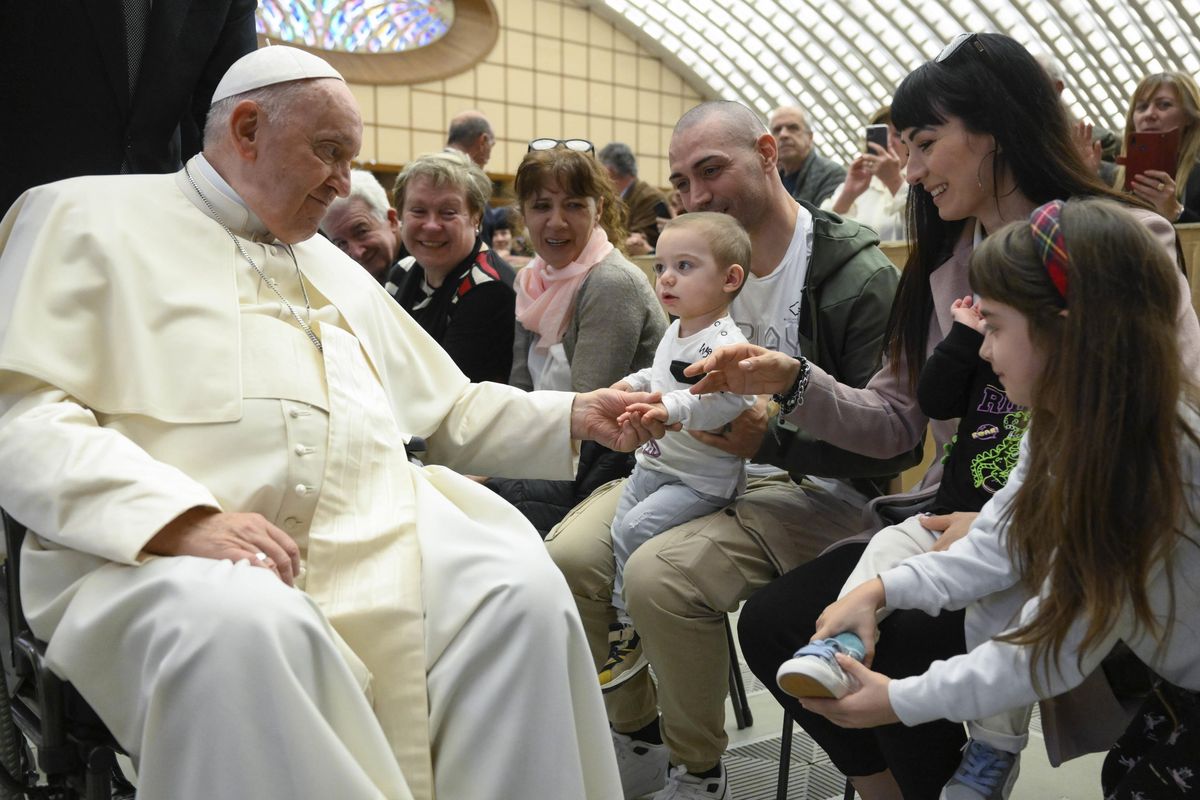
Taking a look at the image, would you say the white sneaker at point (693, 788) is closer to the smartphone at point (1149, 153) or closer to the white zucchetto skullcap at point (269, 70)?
the white zucchetto skullcap at point (269, 70)

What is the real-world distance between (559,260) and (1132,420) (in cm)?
236

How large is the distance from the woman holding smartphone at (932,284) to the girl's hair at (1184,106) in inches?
101

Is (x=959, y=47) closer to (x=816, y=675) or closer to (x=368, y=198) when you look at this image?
(x=816, y=675)

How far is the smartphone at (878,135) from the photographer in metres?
5.28

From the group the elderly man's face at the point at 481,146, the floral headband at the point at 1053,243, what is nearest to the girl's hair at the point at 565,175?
the floral headband at the point at 1053,243

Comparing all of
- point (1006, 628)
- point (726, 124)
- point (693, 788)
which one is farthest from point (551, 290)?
→ point (1006, 628)

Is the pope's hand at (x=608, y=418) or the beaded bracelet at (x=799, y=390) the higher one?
the beaded bracelet at (x=799, y=390)

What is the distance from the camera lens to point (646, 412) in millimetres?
2594

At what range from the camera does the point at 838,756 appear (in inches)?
93.6

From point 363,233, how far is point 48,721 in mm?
3188

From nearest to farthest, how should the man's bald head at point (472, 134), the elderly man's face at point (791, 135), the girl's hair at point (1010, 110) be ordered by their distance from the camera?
the girl's hair at point (1010, 110) → the elderly man's face at point (791, 135) → the man's bald head at point (472, 134)

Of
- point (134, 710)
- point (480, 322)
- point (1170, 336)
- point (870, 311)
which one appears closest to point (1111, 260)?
point (1170, 336)

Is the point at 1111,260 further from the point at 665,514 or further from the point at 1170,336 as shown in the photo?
the point at 665,514

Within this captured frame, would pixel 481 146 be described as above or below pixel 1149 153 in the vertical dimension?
below
